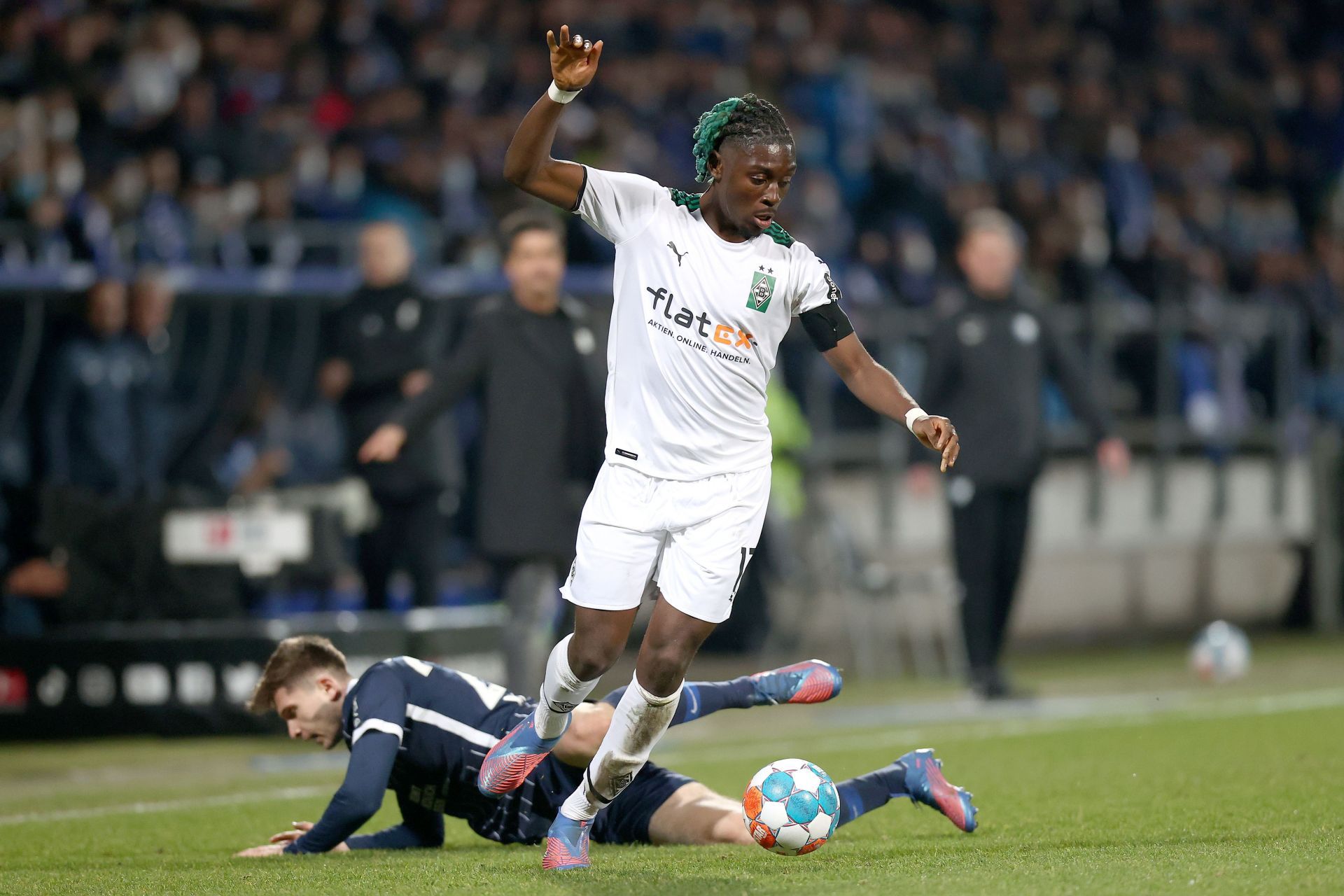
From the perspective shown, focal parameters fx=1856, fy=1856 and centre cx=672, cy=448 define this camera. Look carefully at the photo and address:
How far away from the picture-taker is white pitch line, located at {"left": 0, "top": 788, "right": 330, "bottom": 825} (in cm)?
698

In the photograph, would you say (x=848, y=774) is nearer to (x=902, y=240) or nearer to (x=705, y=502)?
(x=705, y=502)

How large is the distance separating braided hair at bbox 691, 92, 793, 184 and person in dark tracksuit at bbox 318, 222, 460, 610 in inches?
164

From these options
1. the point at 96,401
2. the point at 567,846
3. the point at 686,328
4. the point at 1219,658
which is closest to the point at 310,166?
the point at 96,401

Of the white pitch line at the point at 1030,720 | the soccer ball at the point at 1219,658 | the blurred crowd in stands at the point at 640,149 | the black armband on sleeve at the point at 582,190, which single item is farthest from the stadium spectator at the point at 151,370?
the soccer ball at the point at 1219,658

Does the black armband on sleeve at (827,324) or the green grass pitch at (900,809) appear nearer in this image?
the green grass pitch at (900,809)

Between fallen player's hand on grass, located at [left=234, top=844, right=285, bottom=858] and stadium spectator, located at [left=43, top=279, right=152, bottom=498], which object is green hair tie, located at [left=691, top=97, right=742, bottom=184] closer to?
fallen player's hand on grass, located at [left=234, top=844, right=285, bottom=858]

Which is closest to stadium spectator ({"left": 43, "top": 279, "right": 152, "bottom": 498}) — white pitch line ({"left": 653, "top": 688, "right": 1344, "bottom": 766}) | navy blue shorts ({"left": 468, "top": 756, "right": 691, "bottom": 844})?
white pitch line ({"left": 653, "top": 688, "right": 1344, "bottom": 766})

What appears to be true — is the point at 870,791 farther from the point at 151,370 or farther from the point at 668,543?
the point at 151,370

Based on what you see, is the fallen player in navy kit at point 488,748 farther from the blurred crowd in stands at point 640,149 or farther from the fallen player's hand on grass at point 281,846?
the blurred crowd in stands at point 640,149

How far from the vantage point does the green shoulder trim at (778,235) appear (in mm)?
5418

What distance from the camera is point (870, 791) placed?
18.4 feet

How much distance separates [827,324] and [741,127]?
25.1 inches

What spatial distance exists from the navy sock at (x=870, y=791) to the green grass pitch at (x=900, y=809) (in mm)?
127

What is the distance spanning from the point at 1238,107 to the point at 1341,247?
2.82m
